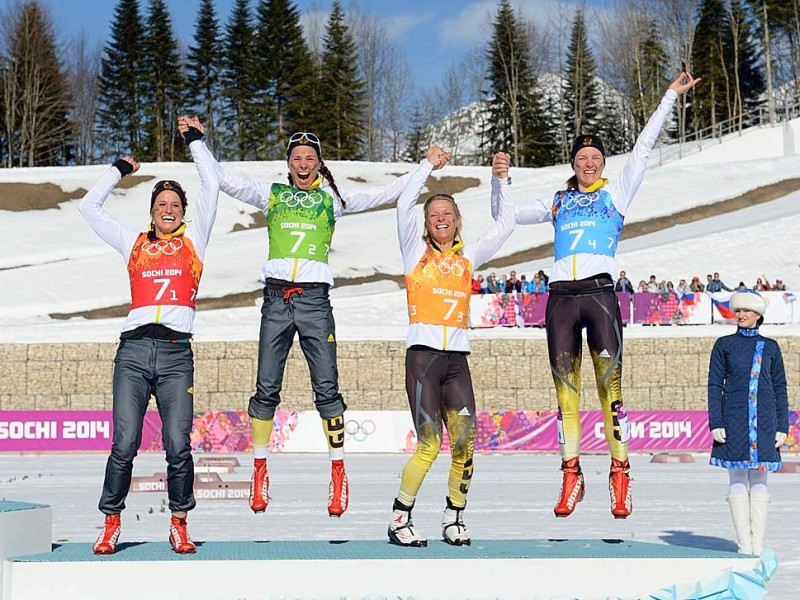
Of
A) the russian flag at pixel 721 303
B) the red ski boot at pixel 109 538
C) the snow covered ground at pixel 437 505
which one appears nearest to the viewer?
the red ski boot at pixel 109 538

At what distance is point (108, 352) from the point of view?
27.1 metres

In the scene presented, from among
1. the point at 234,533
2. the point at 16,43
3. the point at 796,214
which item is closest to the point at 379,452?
the point at 234,533

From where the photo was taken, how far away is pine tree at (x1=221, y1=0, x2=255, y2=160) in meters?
64.8

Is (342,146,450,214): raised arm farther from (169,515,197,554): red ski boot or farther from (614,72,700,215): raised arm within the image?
(169,515,197,554): red ski boot

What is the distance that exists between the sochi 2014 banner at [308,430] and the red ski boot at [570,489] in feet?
49.9

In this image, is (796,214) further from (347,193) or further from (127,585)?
(127,585)

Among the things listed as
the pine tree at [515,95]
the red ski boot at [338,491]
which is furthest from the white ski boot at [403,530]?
the pine tree at [515,95]

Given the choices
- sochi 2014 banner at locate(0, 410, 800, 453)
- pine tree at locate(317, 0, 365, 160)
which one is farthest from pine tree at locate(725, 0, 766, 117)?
sochi 2014 banner at locate(0, 410, 800, 453)

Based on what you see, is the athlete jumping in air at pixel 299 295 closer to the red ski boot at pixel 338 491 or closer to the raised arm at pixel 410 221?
the red ski boot at pixel 338 491

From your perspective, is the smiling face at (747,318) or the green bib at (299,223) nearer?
the green bib at (299,223)

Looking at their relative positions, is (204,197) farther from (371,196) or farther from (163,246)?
(371,196)

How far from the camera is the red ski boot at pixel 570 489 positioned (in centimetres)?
830

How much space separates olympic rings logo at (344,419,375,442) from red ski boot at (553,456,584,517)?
15.4 meters

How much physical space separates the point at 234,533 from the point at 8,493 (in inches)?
226
